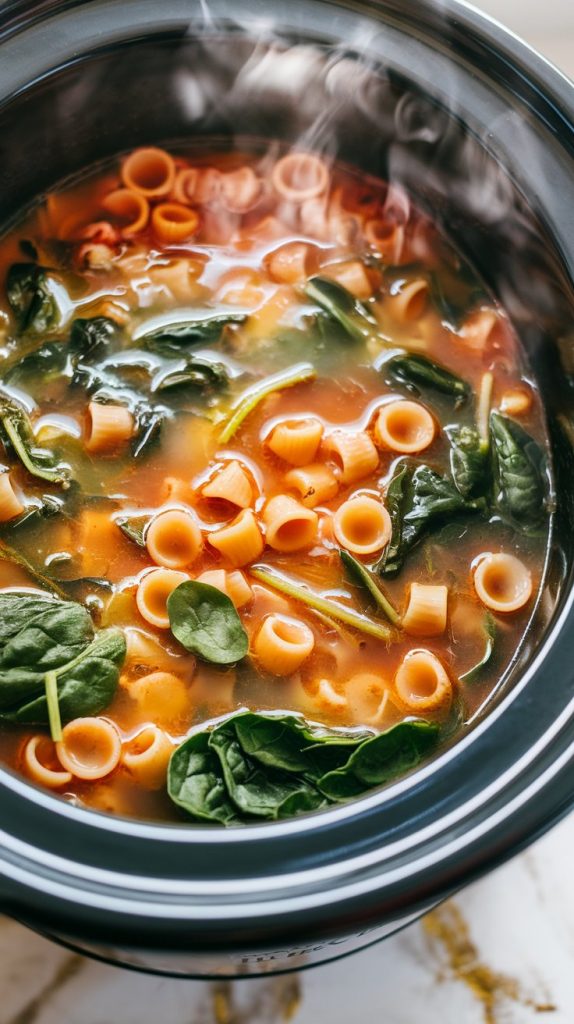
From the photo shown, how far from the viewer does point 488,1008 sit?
1.91m

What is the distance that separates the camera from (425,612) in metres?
1.92

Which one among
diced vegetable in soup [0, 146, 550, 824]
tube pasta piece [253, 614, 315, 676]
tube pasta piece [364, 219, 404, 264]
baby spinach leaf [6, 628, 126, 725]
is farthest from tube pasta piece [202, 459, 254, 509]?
tube pasta piece [364, 219, 404, 264]

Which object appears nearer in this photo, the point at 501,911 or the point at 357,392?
the point at 501,911

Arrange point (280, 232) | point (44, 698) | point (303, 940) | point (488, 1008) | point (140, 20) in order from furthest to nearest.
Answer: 1. point (280, 232)
2. point (140, 20)
3. point (488, 1008)
4. point (44, 698)
5. point (303, 940)

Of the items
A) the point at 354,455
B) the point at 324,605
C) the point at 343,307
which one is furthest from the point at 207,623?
the point at 343,307

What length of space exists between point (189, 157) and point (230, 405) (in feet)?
2.38

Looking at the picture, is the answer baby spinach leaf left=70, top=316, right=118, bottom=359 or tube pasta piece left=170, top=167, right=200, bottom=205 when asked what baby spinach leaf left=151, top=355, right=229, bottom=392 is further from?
tube pasta piece left=170, top=167, right=200, bottom=205

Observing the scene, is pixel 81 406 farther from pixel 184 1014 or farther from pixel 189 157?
pixel 184 1014

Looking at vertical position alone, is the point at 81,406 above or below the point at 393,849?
above

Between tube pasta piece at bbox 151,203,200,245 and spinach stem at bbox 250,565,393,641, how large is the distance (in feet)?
2.77

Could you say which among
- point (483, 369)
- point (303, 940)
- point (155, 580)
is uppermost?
point (483, 369)

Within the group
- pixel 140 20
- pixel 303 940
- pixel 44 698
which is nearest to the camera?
pixel 303 940

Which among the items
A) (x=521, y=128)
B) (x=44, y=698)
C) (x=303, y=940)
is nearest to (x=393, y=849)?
(x=303, y=940)

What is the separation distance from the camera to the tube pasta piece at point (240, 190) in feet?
7.83
